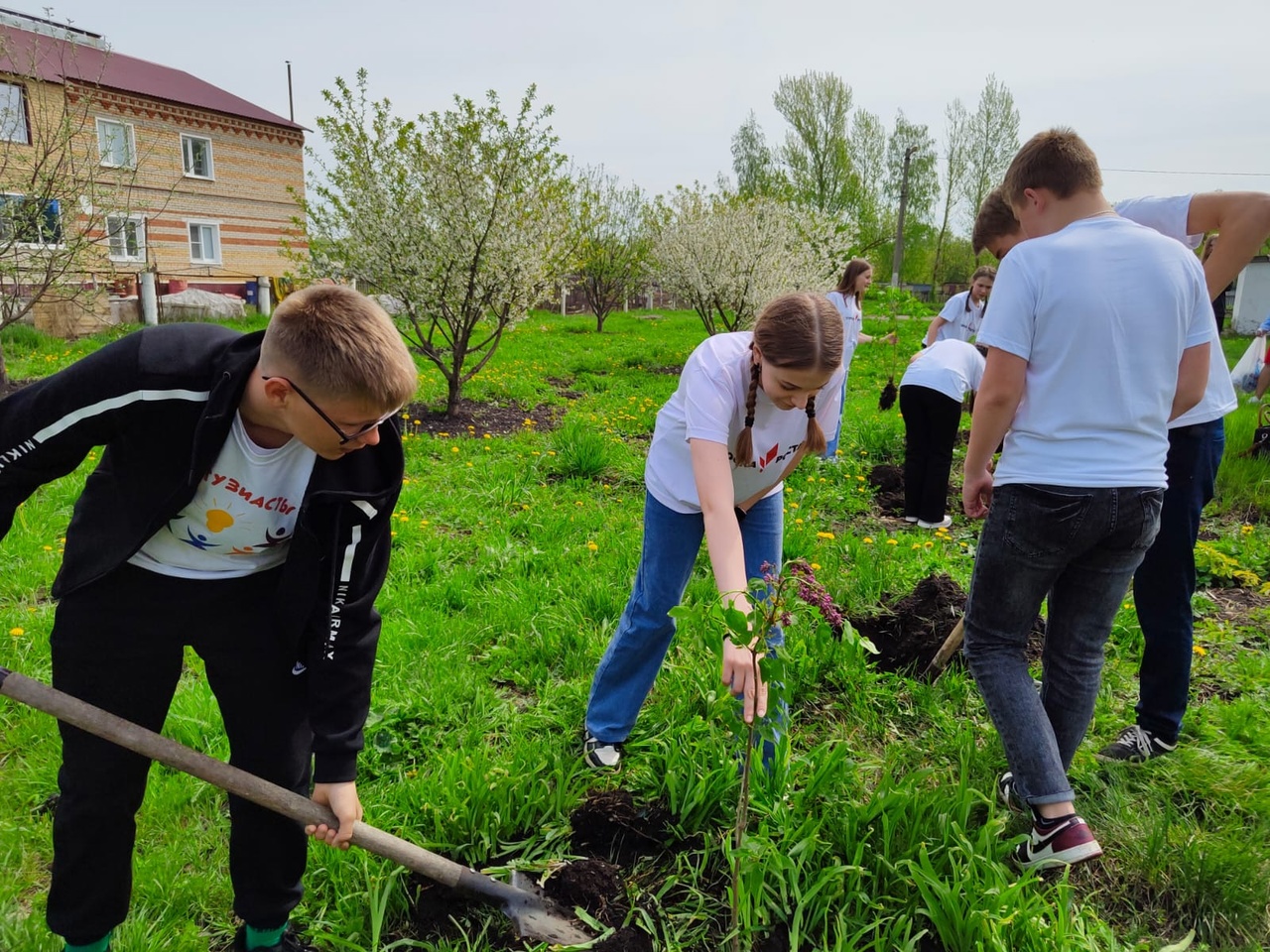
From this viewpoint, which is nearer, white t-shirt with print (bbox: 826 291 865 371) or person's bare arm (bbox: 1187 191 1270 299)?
person's bare arm (bbox: 1187 191 1270 299)

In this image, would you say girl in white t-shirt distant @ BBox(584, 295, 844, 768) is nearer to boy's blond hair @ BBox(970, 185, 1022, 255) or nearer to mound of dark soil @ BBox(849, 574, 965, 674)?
boy's blond hair @ BBox(970, 185, 1022, 255)

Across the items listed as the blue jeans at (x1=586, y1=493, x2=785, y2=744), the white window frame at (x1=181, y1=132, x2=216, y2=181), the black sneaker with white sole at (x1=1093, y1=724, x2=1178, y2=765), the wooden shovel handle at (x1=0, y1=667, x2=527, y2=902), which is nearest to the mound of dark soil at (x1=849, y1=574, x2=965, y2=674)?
the black sneaker with white sole at (x1=1093, y1=724, x2=1178, y2=765)

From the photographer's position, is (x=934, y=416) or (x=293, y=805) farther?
(x=934, y=416)

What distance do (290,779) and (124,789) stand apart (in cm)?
33

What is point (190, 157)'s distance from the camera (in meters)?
23.5

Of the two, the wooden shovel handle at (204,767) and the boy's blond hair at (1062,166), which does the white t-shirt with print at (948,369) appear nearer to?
the boy's blond hair at (1062,166)

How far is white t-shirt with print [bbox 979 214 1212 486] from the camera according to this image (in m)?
1.88

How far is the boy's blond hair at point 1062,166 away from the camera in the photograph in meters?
2.00

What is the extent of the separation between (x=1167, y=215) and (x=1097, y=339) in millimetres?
769

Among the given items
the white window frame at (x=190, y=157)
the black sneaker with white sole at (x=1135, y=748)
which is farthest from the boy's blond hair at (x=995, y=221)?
the white window frame at (x=190, y=157)

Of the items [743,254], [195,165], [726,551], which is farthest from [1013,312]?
[195,165]

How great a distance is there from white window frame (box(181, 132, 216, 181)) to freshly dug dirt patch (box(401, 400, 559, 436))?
19702 millimetres

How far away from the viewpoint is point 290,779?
1.78 meters

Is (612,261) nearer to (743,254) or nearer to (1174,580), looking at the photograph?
(743,254)
